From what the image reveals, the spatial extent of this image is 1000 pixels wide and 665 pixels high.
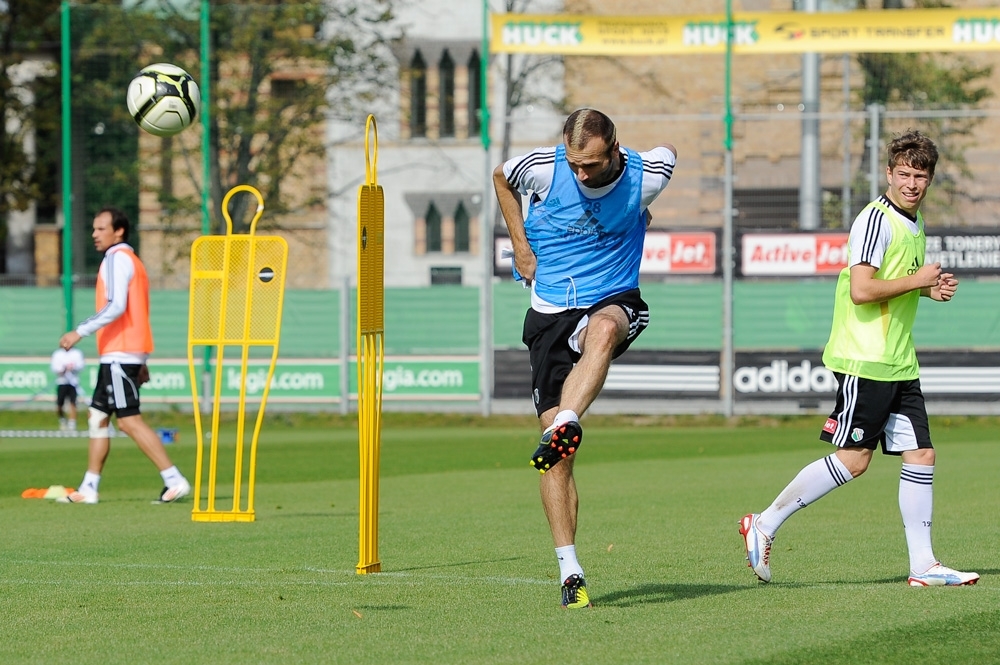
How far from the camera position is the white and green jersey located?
774 cm

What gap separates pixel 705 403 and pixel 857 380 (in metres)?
16.1

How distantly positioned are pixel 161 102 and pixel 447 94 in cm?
1788

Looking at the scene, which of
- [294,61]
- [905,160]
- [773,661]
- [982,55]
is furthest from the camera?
[294,61]

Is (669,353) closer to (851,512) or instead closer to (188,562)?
(851,512)

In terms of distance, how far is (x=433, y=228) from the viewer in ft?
96.9

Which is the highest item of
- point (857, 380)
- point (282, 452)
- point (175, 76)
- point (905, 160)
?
point (175, 76)

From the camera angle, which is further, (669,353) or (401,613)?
(669,353)

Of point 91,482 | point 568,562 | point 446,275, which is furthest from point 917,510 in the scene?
point 446,275

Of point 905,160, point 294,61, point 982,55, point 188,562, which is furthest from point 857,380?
point 294,61

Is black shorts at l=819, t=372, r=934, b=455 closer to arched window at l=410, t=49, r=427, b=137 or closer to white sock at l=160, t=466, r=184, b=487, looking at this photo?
white sock at l=160, t=466, r=184, b=487

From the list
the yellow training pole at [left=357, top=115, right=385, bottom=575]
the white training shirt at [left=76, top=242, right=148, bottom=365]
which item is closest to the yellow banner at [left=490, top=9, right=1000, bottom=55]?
the white training shirt at [left=76, top=242, right=148, bottom=365]

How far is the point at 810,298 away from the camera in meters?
23.9

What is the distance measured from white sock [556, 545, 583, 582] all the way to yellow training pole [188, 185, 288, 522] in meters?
4.26

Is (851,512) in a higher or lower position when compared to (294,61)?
lower
